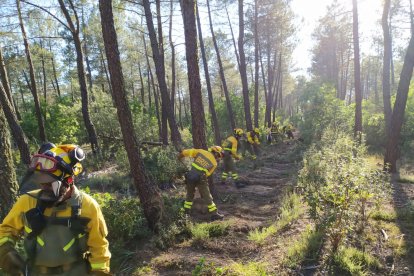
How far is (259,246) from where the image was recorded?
18.8 ft

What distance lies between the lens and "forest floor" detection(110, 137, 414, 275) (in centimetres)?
466

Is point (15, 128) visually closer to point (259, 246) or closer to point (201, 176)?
point (201, 176)

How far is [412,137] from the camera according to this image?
16500 millimetres

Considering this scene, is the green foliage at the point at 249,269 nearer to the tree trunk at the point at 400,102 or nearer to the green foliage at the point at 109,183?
the green foliage at the point at 109,183

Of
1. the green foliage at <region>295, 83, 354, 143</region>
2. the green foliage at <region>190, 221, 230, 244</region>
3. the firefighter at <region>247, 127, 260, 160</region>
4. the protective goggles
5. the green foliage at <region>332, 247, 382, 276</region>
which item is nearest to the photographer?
the protective goggles

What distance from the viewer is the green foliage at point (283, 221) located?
6.00 meters

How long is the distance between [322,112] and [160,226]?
56.0 ft

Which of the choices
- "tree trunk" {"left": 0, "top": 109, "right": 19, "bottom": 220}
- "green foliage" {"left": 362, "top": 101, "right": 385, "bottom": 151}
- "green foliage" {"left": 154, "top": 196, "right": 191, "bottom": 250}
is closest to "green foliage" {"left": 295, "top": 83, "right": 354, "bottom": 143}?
"green foliage" {"left": 362, "top": 101, "right": 385, "bottom": 151}

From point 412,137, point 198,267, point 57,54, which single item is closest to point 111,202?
point 198,267

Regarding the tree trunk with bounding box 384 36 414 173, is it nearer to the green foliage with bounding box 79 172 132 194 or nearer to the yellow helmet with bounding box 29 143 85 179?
the green foliage with bounding box 79 172 132 194

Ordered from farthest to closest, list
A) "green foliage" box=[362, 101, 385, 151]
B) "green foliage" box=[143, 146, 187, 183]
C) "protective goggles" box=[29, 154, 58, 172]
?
"green foliage" box=[362, 101, 385, 151] < "green foliage" box=[143, 146, 187, 183] < "protective goggles" box=[29, 154, 58, 172]

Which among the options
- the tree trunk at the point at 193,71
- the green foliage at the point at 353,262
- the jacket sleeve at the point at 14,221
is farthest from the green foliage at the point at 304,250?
the tree trunk at the point at 193,71

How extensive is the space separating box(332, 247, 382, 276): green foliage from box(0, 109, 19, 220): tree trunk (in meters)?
5.08

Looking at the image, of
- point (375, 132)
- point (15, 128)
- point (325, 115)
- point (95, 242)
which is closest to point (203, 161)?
point (95, 242)
